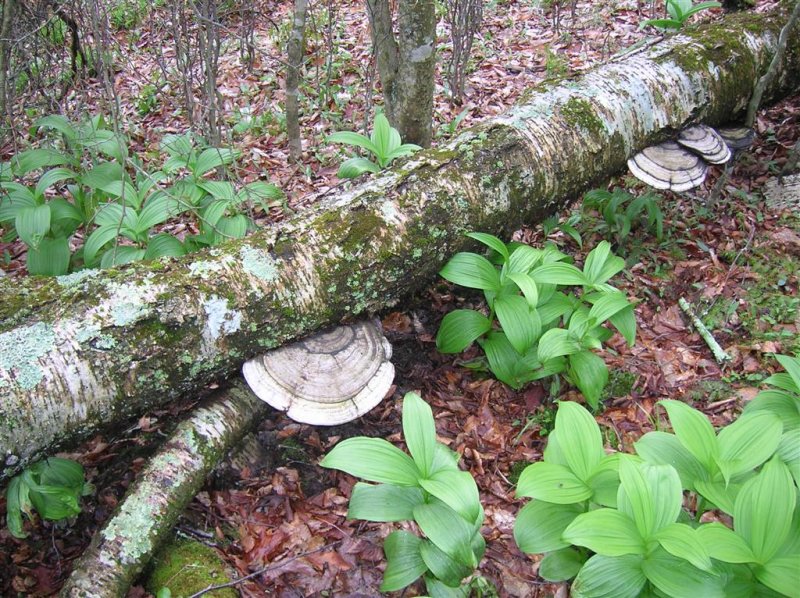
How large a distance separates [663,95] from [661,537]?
3325 millimetres

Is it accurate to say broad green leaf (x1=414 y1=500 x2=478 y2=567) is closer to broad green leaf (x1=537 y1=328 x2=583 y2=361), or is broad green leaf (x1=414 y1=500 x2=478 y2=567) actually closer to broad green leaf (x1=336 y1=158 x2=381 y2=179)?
broad green leaf (x1=537 y1=328 x2=583 y2=361)

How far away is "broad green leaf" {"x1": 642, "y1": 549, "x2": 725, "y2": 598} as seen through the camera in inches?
76.2

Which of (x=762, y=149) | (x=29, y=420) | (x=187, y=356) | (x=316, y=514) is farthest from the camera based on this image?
(x=762, y=149)

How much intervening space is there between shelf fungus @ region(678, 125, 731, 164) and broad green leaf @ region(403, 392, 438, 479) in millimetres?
2965

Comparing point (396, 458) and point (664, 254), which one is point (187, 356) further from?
point (664, 254)

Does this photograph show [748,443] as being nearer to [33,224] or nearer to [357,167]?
[357,167]

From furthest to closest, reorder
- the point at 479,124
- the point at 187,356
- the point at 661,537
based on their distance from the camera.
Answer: the point at 479,124 → the point at 187,356 → the point at 661,537

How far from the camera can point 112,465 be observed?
322 cm

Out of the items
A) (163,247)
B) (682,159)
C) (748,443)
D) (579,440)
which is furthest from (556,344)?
(163,247)

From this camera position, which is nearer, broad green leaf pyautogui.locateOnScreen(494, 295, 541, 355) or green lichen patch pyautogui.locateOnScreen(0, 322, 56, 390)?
green lichen patch pyautogui.locateOnScreen(0, 322, 56, 390)

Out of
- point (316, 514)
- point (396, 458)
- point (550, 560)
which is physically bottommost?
point (316, 514)

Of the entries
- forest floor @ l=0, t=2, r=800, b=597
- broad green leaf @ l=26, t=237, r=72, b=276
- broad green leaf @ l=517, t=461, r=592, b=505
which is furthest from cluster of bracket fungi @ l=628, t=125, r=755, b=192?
broad green leaf @ l=26, t=237, r=72, b=276

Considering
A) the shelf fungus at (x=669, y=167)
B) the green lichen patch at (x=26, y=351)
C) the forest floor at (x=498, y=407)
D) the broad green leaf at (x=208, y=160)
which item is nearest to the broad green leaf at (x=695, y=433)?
the forest floor at (x=498, y=407)

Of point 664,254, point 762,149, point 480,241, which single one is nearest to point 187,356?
point 480,241
